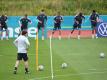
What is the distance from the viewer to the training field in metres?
22.0

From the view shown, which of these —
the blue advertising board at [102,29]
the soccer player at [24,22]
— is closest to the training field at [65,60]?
the soccer player at [24,22]

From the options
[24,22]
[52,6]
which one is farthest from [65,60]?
[52,6]

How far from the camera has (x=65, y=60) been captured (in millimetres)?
26750

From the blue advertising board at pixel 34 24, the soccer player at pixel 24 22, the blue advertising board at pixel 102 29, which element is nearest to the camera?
the soccer player at pixel 24 22

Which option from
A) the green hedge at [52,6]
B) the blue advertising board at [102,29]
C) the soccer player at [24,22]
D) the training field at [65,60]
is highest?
the green hedge at [52,6]

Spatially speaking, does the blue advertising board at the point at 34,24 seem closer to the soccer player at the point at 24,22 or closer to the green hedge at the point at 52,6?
the soccer player at the point at 24,22

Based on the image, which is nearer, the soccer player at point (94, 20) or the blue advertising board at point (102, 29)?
the soccer player at point (94, 20)

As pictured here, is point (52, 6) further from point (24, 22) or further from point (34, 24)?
point (24, 22)

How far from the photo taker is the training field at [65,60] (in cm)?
2197

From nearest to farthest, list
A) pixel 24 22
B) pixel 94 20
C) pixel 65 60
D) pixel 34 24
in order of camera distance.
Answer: pixel 65 60, pixel 24 22, pixel 94 20, pixel 34 24

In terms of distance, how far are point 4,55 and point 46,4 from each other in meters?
20.0

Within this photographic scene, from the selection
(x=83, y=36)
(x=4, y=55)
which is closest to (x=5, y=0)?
(x=83, y=36)

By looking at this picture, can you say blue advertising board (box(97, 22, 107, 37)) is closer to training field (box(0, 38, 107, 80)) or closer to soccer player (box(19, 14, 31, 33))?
training field (box(0, 38, 107, 80))

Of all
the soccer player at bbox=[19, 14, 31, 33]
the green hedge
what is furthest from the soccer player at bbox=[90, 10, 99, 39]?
the green hedge
